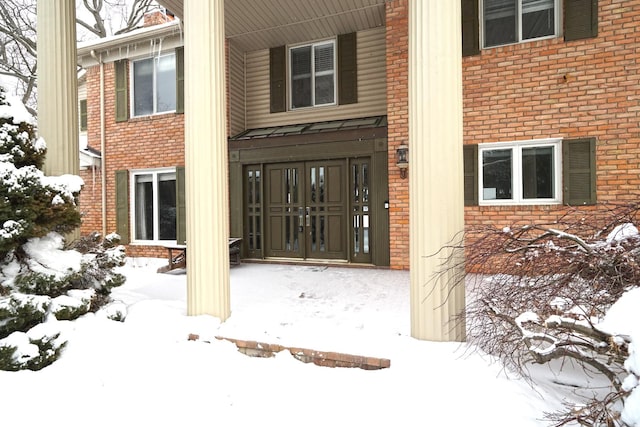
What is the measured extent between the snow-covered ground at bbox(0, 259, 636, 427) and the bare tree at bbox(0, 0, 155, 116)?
48.1 feet

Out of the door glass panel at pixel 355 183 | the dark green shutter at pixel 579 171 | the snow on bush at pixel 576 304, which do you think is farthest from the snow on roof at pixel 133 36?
the snow on bush at pixel 576 304

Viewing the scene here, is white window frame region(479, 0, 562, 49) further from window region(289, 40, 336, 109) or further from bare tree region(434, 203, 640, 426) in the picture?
bare tree region(434, 203, 640, 426)

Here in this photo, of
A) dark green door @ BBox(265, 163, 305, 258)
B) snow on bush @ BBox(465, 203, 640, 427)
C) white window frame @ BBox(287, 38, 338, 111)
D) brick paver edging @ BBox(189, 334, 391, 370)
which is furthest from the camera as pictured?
white window frame @ BBox(287, 38, 338, 111)

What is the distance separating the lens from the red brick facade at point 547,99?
5.06 meters

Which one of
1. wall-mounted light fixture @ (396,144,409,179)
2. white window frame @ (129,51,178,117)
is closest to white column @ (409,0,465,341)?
wall-mounted light fixture @ (396,144,409,179)

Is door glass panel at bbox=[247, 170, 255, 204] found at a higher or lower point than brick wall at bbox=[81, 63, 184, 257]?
lower

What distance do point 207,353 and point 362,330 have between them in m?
1.38

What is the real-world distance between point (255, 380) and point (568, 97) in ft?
19.4

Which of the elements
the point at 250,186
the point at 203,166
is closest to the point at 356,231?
the point at 250,186

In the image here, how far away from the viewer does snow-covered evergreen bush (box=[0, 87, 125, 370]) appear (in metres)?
2.76

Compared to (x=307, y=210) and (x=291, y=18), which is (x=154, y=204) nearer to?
(x=307, y=210)

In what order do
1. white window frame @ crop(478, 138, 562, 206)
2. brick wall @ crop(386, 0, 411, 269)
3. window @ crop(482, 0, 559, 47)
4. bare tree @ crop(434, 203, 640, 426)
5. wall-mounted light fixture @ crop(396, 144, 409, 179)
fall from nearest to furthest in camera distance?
1. bare tree @ crop(434, 203, 640, 426)
2. white window frame @ crop(478, 138, 562, 206)
3. window @ crop(482, 0, 559, 47)
4. wall-mounted light fixture @ crop(396, 144, 409, 179)
5. brick wall @ crop(386, 0, 411, 269)

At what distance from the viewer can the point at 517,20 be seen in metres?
5.64

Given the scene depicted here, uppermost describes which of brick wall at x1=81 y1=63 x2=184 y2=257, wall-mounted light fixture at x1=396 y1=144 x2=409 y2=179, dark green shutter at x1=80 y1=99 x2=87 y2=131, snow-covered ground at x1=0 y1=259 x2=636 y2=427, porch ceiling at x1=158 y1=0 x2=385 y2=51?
porch ceiling at x1=158 y1=0 x2=385 y2=51
